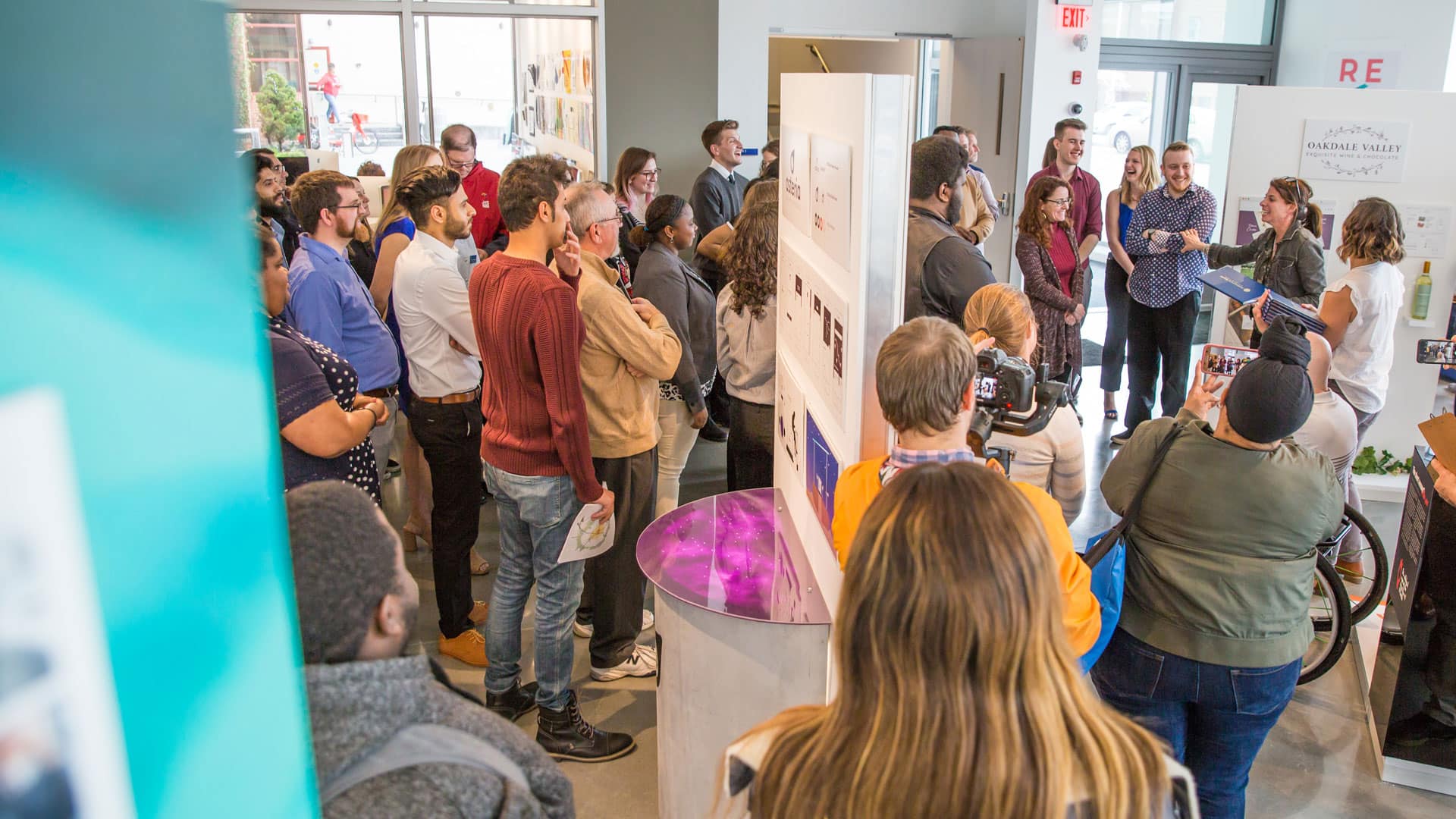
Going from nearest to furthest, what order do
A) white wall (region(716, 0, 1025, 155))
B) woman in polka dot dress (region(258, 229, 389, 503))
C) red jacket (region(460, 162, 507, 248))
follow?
1. woman in polka dot dress (region(258, 229, 389, 503))
2. red jacket (region(460, 162, 507, 248))
3. white wall (region(716, 0, 1025, 155))

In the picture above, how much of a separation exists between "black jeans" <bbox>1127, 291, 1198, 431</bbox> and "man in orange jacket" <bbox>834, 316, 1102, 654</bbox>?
4143mm

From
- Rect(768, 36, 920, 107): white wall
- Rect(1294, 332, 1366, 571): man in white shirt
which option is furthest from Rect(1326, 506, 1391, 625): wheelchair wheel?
Rect(768, 36, 920, 107): white wall

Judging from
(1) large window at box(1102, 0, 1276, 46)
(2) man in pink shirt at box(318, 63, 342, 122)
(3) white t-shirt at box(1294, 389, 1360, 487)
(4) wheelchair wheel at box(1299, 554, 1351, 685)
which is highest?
(1) large window at box(1102, 0, 1276, 46)

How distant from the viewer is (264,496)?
837 millimetres

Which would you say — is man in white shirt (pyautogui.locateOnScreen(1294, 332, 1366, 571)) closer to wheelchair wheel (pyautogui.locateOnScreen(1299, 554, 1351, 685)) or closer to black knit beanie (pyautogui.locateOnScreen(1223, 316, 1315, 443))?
wheelchair wheel (pyautogui.locateOnScreen(1299, 554, 1351, 685))

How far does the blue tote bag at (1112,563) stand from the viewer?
2.27 meters

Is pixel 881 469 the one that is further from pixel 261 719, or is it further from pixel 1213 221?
pixel 1213 221

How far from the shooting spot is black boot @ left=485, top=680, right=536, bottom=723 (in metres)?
3.26

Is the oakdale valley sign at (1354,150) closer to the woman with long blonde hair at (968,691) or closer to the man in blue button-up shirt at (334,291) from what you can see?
the man in blue button-up shirt at (334,291)

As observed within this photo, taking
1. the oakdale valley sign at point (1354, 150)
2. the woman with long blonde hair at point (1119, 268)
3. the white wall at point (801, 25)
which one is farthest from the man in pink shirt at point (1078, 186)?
the white wall at point (801, 25)

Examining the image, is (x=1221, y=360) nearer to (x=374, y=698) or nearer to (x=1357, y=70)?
(x=374, y=698)

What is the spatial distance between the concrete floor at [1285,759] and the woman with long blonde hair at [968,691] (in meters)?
1.96

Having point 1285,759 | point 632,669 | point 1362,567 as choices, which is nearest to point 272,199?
point 632,669

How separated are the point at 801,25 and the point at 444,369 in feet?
18.5
